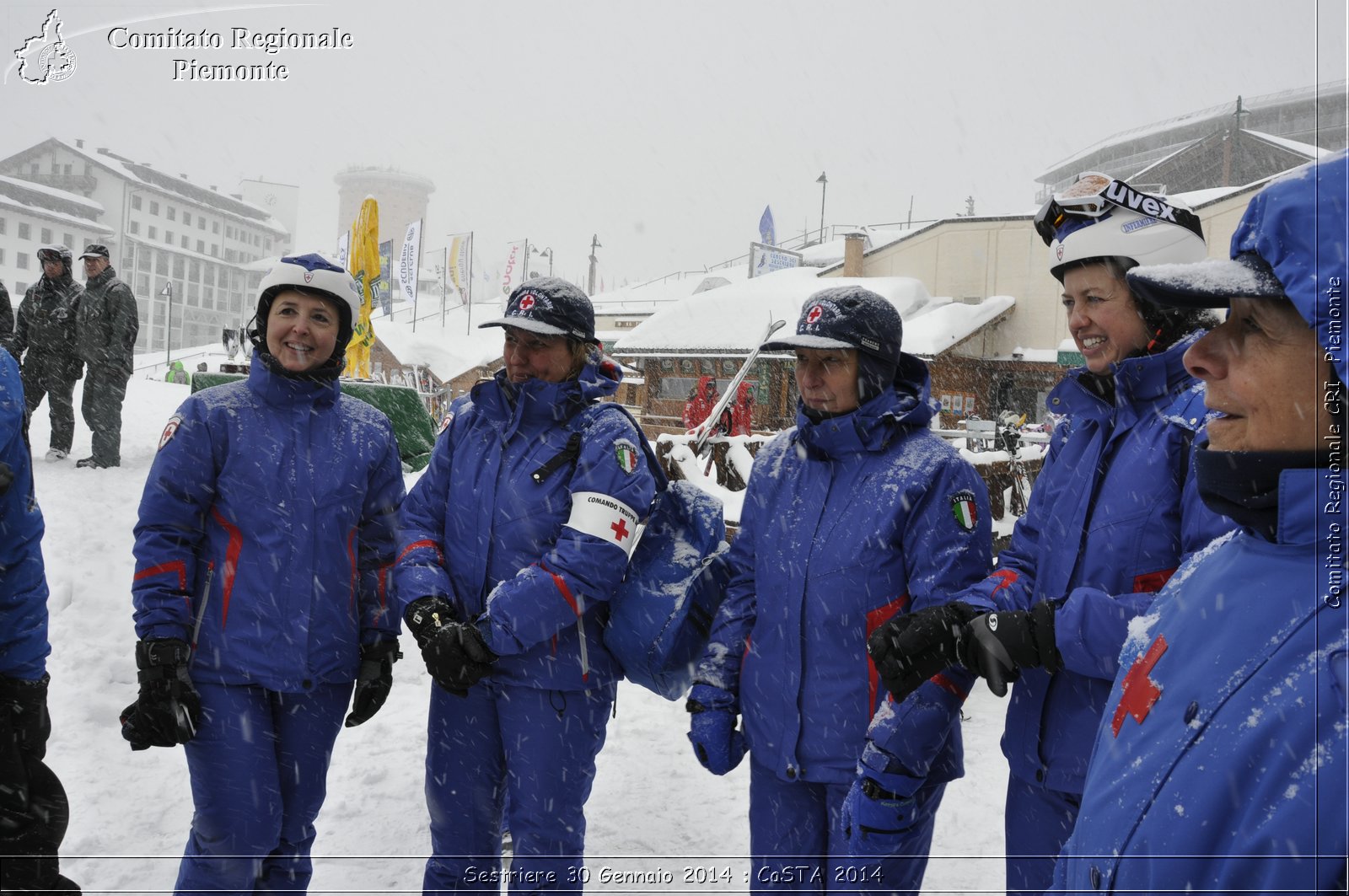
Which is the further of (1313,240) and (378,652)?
(378,652)

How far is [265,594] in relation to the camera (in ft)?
8.21

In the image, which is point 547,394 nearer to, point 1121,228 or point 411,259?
point 1121,228

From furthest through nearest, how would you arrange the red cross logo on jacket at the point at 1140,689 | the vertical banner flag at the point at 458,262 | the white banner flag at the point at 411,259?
the vertical banner flag at the point at 458,262, the white banner flag at the point at 411,259, the red cross logo on jacket at the point at 1140,689

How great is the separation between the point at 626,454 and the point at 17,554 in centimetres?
176

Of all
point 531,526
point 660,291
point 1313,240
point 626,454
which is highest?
point 660,291

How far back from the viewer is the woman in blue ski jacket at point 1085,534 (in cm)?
186

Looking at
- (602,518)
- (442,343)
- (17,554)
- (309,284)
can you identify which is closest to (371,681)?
(602,518)

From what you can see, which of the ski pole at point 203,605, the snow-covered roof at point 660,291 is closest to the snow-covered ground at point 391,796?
the ski pole at point 203,605

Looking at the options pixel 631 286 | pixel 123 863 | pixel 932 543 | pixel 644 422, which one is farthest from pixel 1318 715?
pixel 631 286

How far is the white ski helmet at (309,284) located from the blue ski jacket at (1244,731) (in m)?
2.49

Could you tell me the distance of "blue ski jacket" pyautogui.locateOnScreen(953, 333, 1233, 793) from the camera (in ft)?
5.87

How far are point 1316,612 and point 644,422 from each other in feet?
79.7

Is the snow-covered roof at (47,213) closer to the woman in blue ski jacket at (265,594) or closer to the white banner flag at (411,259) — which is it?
the white banner flag at (411,259)

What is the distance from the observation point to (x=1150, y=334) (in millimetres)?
2068
